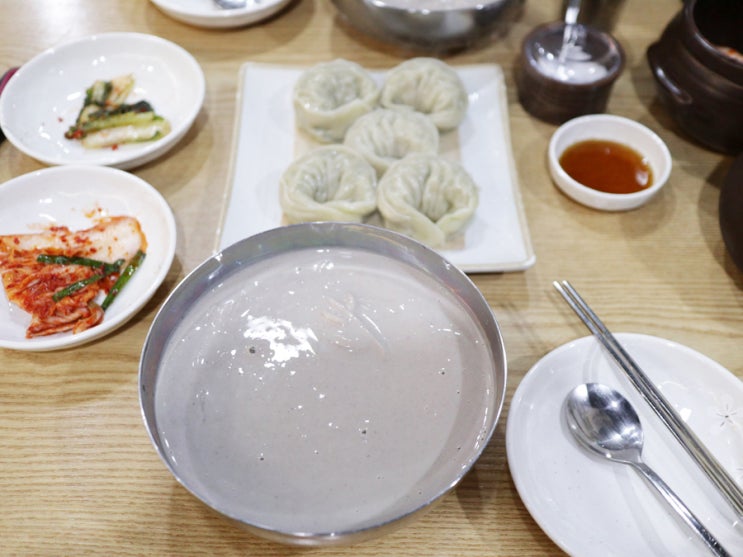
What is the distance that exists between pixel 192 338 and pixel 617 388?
3.18 feet

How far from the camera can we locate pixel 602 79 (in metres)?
1.94

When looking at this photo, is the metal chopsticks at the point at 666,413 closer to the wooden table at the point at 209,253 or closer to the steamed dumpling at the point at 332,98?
the wooden table at the point at 209,253

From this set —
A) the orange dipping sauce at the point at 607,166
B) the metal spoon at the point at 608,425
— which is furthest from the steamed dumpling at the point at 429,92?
the metal spoon at the point at 608,425

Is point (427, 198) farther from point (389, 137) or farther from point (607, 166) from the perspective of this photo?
point (607, 166)

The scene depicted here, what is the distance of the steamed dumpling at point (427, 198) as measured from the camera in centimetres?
170

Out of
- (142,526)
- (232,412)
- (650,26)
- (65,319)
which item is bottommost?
(142,526)

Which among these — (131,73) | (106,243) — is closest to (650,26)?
(131,73)

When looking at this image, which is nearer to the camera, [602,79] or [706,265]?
[706,265]

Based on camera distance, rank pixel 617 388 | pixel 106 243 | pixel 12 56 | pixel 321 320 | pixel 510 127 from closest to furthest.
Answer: pixel 321 320
pixel 617 388
pixel 106 243
pixel 510 127
pixel 12 56

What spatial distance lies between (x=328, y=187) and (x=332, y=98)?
360 mm

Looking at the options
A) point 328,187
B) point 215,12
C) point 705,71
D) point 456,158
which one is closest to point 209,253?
point 328,187

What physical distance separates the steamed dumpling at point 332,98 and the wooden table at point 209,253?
0.92 feet

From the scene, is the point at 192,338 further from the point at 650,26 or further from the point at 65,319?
the point at 650,26

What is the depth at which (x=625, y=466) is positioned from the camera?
1.34m
